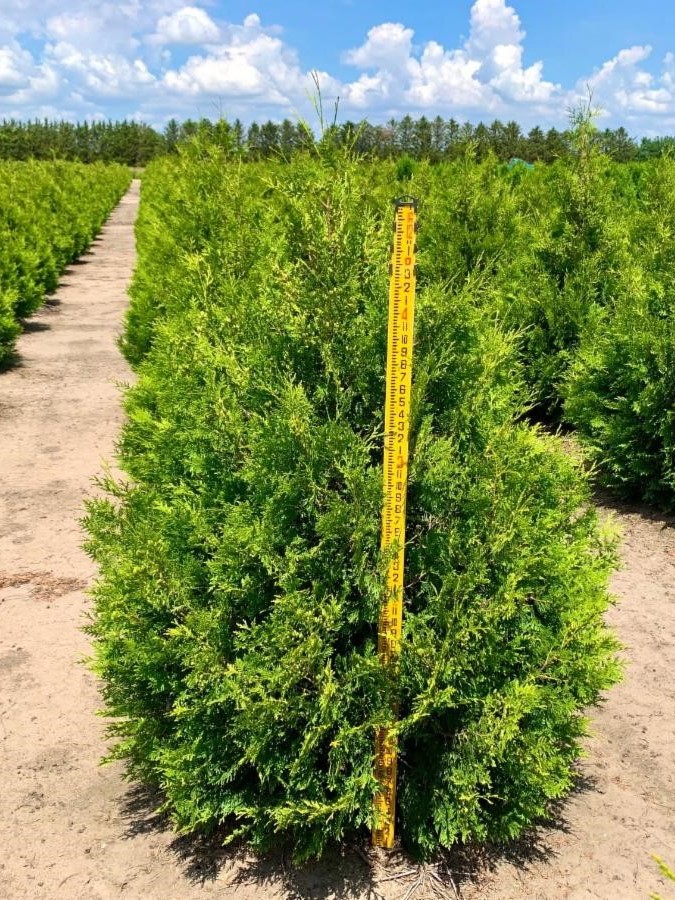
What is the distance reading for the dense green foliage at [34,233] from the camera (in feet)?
42.2

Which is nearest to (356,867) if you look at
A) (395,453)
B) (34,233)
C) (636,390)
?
(395,453)

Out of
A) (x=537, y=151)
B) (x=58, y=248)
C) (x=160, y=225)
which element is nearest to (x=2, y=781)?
(x=160, y=225)

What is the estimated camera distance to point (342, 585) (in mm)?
2682

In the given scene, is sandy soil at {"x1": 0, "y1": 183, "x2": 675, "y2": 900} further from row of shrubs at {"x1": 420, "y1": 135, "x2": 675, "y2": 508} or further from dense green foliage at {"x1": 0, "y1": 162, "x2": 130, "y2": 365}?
dense green foliage at {"x1": 0, "y1": 162, "x2": 130, "y2": 365}

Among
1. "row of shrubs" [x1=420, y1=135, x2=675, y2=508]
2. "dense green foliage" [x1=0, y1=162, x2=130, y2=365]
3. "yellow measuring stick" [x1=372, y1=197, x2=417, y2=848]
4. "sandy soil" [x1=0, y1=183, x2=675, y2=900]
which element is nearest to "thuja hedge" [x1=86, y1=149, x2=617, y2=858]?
"yellow measuring stick" [x1=372, y1=197, x2=417, y2=848]

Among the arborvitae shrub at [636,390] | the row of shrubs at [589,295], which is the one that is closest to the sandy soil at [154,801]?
the arborvitae shrub at [636,390]

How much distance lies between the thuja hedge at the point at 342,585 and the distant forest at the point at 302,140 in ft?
2.71

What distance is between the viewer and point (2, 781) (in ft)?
11.9

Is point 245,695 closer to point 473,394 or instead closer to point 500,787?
point 500,787

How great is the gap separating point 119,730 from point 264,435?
5.00 ft

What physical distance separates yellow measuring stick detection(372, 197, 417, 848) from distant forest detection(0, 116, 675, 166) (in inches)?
27.9

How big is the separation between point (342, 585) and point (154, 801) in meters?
1.74

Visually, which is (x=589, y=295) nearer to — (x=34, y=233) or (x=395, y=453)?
(x=395, y=453)

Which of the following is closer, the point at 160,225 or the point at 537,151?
the point at 160,225
